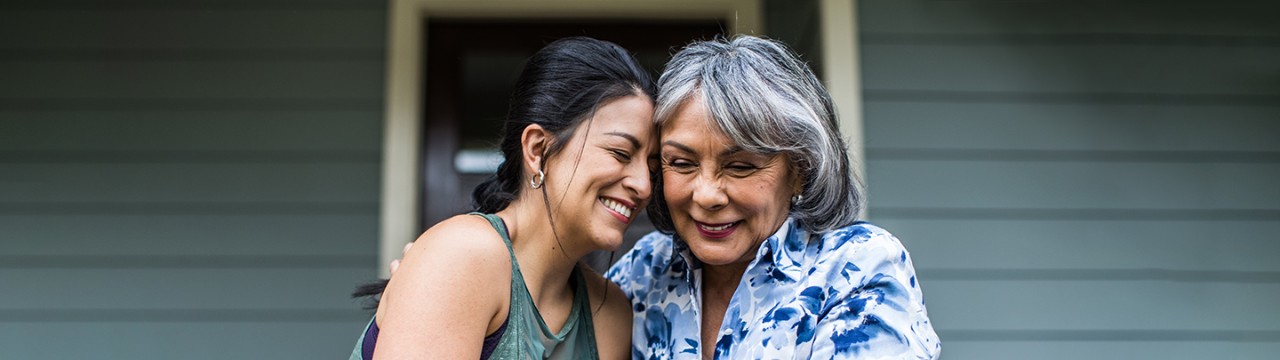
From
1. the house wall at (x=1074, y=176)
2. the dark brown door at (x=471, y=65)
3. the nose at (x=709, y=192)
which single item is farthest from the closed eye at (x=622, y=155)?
the dark brown door at (x=471, y=65)

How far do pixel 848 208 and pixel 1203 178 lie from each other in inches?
58.8

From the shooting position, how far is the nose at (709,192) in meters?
1.54

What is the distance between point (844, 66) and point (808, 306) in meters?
1.12

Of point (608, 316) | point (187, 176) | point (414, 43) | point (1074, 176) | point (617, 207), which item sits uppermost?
point (414, 43)

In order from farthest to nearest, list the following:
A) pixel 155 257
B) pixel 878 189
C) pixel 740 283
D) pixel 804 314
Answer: pixel 155 257 → pixel 878 189 → pixel 740 283 → pixel 804 314

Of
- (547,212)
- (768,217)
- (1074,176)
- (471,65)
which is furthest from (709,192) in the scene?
(471,65)

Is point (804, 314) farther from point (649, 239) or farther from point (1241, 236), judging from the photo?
point (1241, 236)

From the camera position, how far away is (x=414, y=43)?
2840mm

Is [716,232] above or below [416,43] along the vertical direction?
below

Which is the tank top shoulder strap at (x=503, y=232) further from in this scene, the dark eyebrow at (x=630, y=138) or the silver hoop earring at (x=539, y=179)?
the dark eyebrow at (x=630, y=138)

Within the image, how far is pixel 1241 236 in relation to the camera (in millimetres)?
2617

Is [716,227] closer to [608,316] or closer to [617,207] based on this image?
[617,207]

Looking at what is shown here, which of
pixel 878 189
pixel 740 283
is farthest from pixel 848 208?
pixel 878 189

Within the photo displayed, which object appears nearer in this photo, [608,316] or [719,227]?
[719,227]
